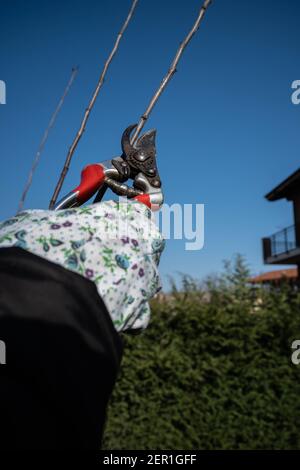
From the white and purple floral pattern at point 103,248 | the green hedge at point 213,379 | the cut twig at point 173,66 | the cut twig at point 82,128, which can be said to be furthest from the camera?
the green hedge at point 213,379

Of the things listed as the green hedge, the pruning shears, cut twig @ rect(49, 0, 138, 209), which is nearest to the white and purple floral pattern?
the pruning shears

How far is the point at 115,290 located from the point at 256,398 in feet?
11.4

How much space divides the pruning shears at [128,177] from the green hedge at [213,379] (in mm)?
3073

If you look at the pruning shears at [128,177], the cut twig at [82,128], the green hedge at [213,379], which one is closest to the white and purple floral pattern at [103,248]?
the pruning shears at [128,177]

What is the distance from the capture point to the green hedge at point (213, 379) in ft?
13.2

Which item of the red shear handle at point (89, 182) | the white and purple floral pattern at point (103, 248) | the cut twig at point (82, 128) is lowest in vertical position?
the white and purple floral pattern at point (103, 248)

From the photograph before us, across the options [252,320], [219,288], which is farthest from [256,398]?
[219,288]

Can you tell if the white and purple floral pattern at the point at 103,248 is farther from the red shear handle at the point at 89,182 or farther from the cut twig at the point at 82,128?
the cut twig at the point at 82,128

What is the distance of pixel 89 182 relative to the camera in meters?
1.38

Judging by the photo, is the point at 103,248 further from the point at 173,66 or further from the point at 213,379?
the point at 213,379

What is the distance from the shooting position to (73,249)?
3.20 ft

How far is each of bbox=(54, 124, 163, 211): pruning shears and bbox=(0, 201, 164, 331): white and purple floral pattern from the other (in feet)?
0.79
